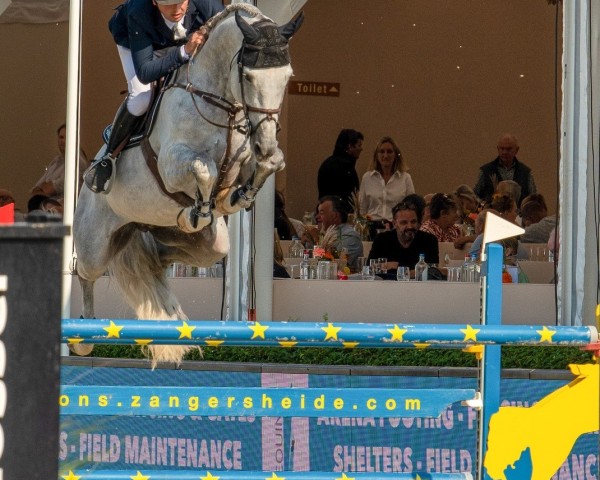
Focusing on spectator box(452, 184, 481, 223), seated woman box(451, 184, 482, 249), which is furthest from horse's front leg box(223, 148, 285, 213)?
spectator box(452, 184, 481, 223)

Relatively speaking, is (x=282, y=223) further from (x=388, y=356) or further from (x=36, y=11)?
(x=36, y=11)

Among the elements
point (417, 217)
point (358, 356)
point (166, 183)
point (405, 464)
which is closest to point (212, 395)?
point (166, 183)

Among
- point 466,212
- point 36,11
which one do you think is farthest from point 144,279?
point 36,11

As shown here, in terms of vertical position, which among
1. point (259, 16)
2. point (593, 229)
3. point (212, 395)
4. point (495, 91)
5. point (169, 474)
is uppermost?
point (495, 91)

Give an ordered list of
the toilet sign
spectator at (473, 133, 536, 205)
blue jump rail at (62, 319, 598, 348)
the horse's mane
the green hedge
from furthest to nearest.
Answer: the toilet sign → spectator at (473, 133, 536, 205) → the green hedge → the horse's mane → blue jump rail at (62, 319, 598, 348)

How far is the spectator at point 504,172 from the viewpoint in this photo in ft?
31.2

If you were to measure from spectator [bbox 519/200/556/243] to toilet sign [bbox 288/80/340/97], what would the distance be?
3911mm

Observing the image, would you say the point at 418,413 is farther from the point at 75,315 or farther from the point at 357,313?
the point at 75,315

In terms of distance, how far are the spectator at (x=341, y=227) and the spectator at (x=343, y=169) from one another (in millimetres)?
1797

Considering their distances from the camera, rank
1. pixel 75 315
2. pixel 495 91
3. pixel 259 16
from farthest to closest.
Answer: pixel 495 91 → pixel 75 315 → pixel 259 16

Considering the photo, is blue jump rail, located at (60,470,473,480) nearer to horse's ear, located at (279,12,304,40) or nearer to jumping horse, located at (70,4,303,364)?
jumping horse, located at (70,4,303,364)

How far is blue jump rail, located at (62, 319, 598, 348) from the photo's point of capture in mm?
2992

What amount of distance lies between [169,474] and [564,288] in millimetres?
4228

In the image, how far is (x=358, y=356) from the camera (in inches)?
253
